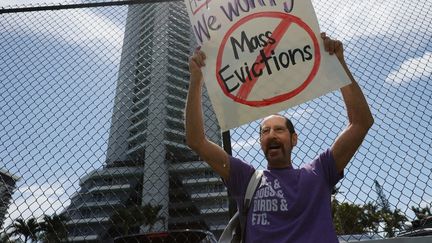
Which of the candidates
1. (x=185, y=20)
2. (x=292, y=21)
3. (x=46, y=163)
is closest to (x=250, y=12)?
(x=292, y=21)

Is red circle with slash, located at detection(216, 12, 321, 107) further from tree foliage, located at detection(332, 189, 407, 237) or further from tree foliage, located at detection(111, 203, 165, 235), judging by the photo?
tree foliage, located at detection(111, 203, 165, 235)

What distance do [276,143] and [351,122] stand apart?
38 cm

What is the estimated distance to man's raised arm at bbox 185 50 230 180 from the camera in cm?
160

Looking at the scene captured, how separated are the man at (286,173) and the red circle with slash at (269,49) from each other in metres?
0.09

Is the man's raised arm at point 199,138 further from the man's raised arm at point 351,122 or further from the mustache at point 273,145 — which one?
the man's raised arm at point 351,122

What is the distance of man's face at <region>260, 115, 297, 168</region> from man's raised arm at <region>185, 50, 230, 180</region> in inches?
8.1

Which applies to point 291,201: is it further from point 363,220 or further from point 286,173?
point 363,220

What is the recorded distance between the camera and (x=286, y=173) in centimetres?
157

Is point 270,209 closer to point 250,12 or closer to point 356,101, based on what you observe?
point 356,101

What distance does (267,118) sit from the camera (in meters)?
1.70

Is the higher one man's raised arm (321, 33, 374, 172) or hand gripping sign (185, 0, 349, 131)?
hand gripping sign (185, 0, 349, 131)

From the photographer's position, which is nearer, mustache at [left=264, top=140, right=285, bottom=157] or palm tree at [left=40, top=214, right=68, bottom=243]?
mustache at [left=264, top=140, right=285, bottom=157]

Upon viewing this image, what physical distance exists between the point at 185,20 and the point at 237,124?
2.72 meters

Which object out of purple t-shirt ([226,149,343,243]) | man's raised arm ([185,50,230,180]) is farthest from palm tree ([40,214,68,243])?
purple t-shirt ([226,149,343,243])
